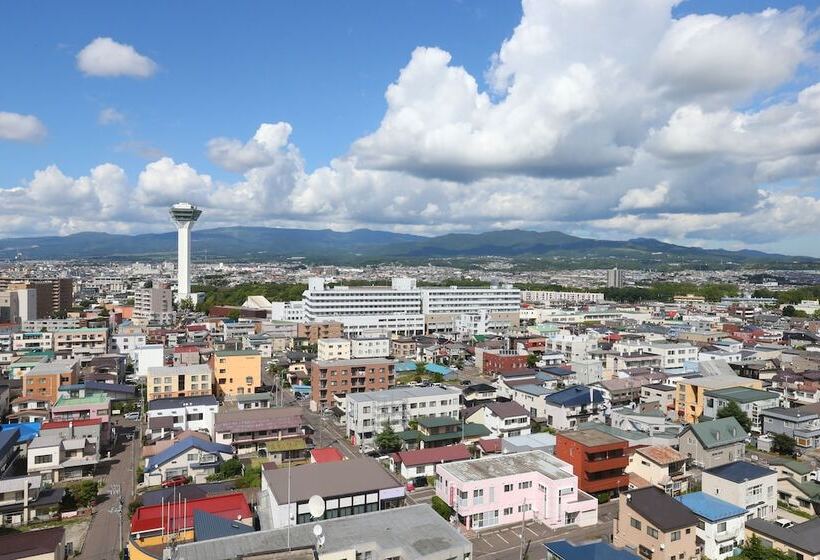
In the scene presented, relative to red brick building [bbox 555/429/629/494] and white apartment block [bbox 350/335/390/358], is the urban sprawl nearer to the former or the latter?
red brick building [bbox 555/429/629/494]

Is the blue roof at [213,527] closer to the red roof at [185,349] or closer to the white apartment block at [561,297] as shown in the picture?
the red roof at [185,349]

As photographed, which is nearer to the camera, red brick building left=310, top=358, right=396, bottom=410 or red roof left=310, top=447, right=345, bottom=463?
red roof left=310, top=447, right=345, bottom=463

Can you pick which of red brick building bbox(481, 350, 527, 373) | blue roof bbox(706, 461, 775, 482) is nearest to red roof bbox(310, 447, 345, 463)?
blue roof bbox(706, 461, 775, 482)

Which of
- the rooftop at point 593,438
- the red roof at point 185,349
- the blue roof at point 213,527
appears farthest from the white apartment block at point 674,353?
the red roof at point 185,349

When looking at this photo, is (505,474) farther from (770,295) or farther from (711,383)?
(770,295)

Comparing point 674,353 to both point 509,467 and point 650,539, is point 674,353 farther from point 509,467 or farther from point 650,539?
point 650,539

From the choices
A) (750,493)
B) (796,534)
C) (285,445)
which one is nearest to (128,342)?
(285,445)
